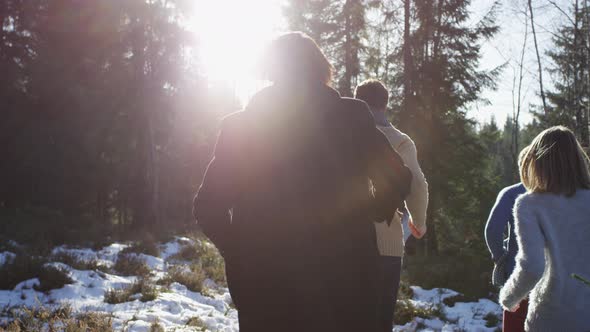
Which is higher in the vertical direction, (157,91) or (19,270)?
(157,91)

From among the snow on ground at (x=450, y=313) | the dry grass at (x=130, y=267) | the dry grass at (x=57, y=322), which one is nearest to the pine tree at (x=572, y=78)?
the snow on ground at (x=450, y=313)

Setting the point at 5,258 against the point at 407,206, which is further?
the point at 5,258

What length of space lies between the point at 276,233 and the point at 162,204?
22.0 m

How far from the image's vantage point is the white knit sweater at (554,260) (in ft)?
8.47

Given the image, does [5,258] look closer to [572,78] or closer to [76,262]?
[76,262]

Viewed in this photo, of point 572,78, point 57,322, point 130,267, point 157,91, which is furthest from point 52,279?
point 572,78

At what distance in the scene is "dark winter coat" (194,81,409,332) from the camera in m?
2.21

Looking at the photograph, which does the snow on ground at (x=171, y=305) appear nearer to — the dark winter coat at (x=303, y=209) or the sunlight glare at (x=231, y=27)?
the dark winter coat at (x=303, y=209)

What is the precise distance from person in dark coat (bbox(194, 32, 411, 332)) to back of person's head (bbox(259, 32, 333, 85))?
12 mm

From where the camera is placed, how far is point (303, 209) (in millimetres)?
2211

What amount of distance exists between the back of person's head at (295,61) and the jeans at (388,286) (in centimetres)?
144

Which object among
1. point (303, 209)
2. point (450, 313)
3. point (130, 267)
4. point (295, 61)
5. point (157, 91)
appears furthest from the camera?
point (157, 91)

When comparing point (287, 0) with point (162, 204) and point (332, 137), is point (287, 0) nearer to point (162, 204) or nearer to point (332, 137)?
point (162, 204)

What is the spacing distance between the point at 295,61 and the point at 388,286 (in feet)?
5.56
